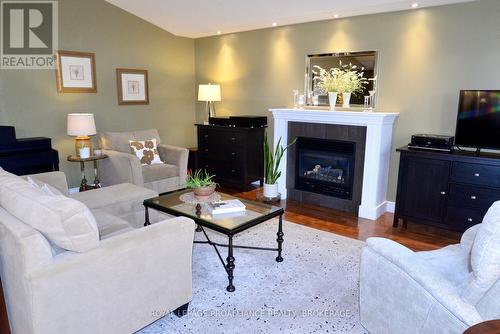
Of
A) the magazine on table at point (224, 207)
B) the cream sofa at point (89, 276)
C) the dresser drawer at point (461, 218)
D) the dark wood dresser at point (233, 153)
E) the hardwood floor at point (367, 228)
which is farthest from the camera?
the dark wood dresser at point (233, 153)

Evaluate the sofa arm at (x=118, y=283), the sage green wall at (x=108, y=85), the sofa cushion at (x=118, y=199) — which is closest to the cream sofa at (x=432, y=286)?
the sofa arm at (x=118, y=283)

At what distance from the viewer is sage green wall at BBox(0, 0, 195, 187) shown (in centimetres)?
440

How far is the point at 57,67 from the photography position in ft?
15.0

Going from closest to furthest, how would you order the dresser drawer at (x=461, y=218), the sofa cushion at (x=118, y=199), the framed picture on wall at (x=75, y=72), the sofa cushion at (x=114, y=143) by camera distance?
the sofa cushion at (x=118, y=199), the dresser drawer at (x=461, y=218), the framed picture on wall at (x=75, y=72), the sofa cushion at (x=114, y=143)

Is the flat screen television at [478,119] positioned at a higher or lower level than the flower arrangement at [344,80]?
lower

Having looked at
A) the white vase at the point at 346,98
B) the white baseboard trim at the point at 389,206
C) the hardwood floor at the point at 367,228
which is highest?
the white vase at the point at 346,98

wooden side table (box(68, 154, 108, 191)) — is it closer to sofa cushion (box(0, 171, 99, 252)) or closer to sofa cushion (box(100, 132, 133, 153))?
sofa cushion (box(100, 132, 133, 153))

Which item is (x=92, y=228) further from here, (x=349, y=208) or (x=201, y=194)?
(x=349, y=208)

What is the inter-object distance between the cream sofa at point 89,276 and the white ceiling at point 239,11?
10.3ft

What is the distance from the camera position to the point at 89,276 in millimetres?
1669

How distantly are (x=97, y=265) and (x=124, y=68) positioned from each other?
165 inches

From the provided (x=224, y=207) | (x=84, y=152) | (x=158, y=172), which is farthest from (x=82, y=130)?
(x=224, y=207)

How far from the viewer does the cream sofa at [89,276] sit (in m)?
1.55

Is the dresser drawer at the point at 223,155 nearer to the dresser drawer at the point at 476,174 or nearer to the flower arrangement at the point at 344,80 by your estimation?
the flower arrangement at the point at 344,80
